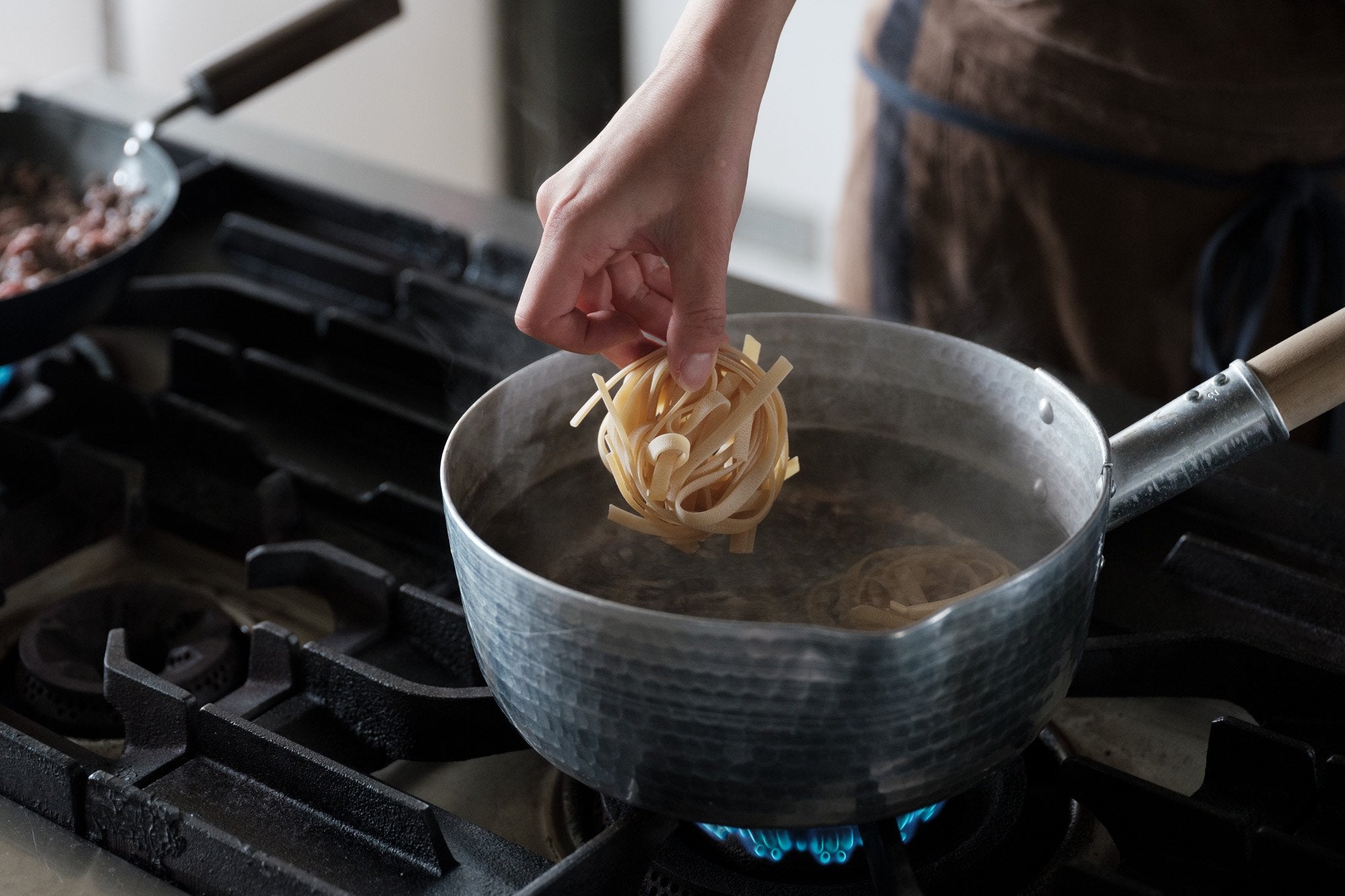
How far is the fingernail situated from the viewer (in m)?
0.76

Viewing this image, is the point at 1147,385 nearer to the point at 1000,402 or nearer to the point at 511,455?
the point at 1000,402

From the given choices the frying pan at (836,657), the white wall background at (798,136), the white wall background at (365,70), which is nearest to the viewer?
the frying pan at (836,657)

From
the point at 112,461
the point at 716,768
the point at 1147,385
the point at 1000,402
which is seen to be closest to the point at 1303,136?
the point at 1147,385

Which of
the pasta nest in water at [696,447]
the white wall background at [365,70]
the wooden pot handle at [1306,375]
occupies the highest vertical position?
the wooden pot handle at [1306,375]

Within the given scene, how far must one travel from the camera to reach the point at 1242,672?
31.1 inches

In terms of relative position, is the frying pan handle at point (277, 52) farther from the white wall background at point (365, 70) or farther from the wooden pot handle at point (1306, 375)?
the white wall background at point (365, 70)

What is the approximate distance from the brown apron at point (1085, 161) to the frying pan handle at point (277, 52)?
0.59m

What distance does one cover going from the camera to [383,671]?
79 centimetres

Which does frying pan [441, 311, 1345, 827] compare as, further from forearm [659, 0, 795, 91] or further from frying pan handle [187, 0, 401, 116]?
frying pan handle [187, 0, 401, 116]

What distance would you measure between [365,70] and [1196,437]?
2818 millimetres

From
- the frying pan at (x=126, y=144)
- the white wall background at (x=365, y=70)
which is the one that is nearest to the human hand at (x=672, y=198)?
the frying pan at (x=126, y=144)

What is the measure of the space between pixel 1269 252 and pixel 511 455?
0.88 m

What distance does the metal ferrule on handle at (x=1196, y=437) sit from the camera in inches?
26.8

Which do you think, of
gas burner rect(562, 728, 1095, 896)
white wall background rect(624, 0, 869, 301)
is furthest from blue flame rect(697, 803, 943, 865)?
white wall background rect(624, 0, 869, 301)
